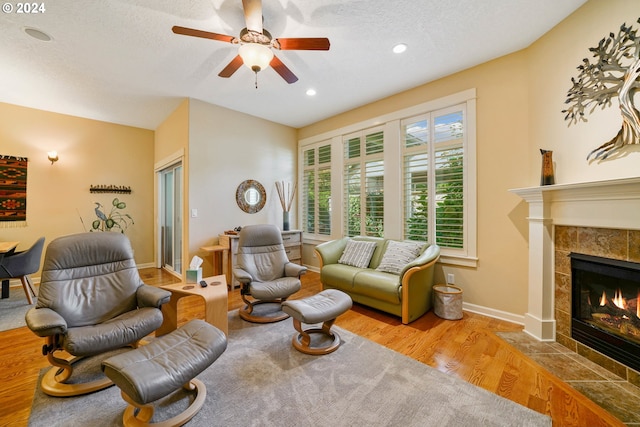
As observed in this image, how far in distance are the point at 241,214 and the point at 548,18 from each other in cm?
456

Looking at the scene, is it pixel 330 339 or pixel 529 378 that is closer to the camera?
pixel 529 378

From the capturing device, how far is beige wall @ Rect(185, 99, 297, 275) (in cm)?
401

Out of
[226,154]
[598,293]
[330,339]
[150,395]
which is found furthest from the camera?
[226,154]

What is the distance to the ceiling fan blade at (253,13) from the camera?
1825 millimetres

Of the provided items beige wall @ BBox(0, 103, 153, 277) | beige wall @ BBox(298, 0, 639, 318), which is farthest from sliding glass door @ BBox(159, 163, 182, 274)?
beige wall @ BBox(298, 0, 639, 318)

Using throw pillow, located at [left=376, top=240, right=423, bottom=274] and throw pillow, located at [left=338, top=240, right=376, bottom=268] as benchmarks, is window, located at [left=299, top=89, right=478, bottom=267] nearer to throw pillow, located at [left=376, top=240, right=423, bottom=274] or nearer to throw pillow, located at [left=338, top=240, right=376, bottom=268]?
A: throw pillow, located at [left=376, top=240, right=423, bottom=274]

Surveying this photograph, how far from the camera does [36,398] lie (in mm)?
1727

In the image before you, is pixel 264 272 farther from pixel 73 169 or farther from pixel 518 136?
pixel 73 169

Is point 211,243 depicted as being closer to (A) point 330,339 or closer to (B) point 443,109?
(A) point 330,339

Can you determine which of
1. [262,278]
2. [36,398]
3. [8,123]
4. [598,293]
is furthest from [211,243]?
[598,293]

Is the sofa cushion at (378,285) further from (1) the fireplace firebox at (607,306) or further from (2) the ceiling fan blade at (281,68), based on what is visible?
(2) the ceiling fan blade at (281,68)

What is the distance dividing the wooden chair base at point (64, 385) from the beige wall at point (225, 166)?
2.16m

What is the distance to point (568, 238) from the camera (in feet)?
7.63

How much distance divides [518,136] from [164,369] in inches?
150
